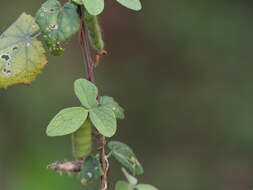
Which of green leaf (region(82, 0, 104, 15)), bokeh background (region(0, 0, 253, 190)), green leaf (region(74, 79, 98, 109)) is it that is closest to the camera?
green leaf (region(82, 0, 104, 15))

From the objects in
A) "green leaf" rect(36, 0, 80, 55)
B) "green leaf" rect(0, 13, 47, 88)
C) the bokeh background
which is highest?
"green leaf" rect(36, 0, 80, 55)

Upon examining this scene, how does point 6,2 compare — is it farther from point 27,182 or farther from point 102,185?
point 102,185

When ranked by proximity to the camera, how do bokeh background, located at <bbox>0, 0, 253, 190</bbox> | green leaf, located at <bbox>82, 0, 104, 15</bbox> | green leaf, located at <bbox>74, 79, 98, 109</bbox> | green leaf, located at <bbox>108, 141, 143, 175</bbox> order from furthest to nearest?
bokeh background, located at <bbox>0, 0, 253, 190</bbox> < green leaf, located at <bbox>108, 141, 143, 175</bbox> < green leaf, located at <bbox>74, 79, 98, 109</bbox> < green leaf, located at <bbox>82, 0, 104, 15</bbox>

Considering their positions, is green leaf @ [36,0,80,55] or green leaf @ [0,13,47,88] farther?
green leaf @ [0,13,47,88]

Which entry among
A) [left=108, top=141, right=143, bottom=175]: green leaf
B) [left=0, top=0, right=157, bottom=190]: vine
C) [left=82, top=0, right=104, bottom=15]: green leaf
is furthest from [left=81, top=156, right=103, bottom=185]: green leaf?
[left=82, top=0, right=104, bottom=15]: green leaf

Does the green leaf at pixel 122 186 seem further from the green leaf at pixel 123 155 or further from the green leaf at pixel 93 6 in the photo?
the green leaf at pixel 93 6

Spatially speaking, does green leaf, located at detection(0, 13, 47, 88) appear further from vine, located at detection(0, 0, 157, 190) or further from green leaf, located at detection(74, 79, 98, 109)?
green leaf, located at detection(74, 79, 98, 109)
